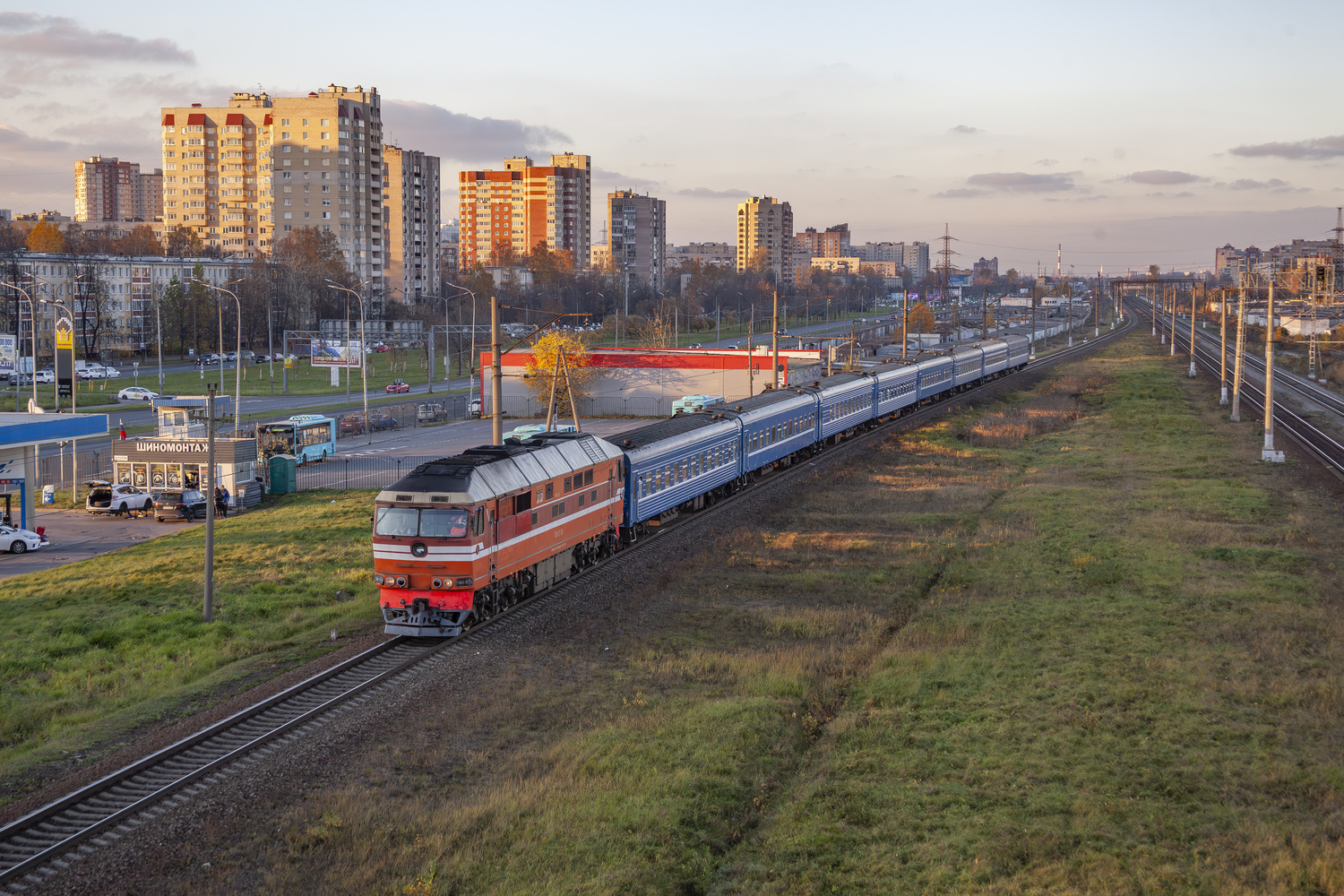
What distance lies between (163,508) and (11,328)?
87.1 meters

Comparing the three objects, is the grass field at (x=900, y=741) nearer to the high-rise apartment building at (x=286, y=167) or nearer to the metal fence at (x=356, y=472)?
the metal fence at (x=356, y=472)

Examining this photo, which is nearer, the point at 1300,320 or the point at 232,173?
the point at 1300,320

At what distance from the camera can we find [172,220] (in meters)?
182

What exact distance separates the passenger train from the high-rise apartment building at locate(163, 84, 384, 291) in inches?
5022

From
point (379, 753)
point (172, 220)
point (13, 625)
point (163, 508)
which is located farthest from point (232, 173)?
point (379, 753)

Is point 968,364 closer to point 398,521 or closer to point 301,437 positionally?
point 301,437

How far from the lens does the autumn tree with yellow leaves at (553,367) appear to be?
245 ft

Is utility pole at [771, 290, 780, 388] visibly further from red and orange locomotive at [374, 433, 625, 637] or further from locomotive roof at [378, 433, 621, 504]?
red and orange locomotive at [374, 433, 625, 637]

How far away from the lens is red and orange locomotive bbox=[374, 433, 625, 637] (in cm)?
2153

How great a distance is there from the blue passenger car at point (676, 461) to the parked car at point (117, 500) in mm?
21800

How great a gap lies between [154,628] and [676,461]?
16105 mm

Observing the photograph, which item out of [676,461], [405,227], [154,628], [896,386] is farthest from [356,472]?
[405,227]

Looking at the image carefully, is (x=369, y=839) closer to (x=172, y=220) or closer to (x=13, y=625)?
(x=13, y=625)

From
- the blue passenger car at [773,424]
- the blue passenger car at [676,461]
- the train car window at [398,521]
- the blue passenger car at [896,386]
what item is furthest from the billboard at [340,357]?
the train car window at [398,521]
